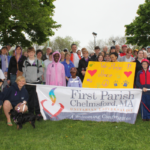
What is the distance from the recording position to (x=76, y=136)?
3949 millimetres

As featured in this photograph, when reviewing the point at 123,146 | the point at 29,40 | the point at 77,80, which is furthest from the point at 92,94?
the point at 29,40

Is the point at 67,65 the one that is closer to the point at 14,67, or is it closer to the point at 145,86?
the point at 14,67

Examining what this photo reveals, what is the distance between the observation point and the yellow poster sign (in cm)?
552

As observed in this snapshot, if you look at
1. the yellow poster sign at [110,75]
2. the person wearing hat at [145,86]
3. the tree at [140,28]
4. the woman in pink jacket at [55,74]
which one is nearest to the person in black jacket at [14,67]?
the woman in pink jacket at [55,74]

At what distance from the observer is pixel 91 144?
357 cm

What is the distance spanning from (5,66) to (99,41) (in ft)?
164

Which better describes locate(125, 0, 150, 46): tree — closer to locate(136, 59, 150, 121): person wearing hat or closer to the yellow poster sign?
the yellow poster sign

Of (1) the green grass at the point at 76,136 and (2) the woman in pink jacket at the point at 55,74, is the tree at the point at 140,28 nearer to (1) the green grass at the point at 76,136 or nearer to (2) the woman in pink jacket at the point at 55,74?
(2) the woman in pink jacket at the point at 55,74

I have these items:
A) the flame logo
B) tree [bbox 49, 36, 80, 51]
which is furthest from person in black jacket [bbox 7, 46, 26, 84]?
tree [bbox 49, 36, 80, 51]

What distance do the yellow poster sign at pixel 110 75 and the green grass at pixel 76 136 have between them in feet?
4.20

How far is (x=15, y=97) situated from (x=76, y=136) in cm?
194

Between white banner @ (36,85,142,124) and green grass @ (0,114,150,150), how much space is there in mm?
228

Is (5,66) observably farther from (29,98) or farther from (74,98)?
(74,98)

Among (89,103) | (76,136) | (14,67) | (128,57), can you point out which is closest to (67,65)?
(14,67)
